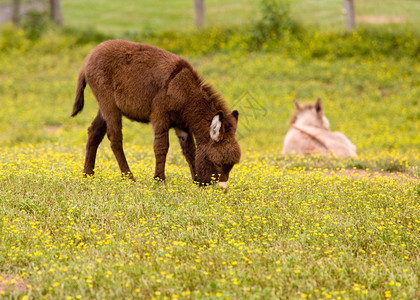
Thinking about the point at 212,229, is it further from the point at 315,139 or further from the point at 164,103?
the point at 315,139

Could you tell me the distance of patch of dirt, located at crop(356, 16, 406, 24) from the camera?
24.3 meters

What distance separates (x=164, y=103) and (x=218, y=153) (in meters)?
1.04

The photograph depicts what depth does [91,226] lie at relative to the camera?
18.9 ft

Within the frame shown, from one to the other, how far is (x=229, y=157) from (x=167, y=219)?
1484 mm

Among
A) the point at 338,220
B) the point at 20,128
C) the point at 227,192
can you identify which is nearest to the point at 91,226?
the point at 227,192

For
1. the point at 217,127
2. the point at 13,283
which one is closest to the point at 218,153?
the point at 217,127

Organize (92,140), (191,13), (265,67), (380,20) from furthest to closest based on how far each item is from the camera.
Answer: (191,13) → (380,20) → (265,67) → (92,140)

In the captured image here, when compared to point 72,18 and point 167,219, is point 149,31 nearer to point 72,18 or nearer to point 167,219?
point 72,18

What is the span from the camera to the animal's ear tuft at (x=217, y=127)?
6.82 m

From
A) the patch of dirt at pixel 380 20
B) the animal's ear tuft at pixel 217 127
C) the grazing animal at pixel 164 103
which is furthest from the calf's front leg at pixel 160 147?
the patch of dirt at pixel 380 20

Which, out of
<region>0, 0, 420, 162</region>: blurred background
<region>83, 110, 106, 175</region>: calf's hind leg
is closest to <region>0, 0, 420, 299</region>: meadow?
<region>83, 110, 106, 175</region>: calf's hind leg

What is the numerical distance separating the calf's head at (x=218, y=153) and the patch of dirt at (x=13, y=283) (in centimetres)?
313

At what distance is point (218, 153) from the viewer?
7.01 m

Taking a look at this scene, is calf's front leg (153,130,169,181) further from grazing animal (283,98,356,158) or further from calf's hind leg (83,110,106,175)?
grazing animal (283,98,356,158)
